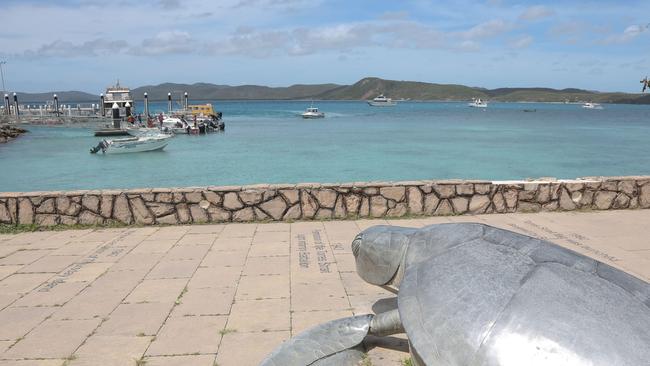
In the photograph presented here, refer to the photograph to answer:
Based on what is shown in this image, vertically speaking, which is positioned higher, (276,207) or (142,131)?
(276,207)

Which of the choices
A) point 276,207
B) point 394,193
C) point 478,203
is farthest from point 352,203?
point 478,203

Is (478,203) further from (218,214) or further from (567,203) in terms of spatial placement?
(218,214)

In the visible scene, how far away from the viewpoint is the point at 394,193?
886cm

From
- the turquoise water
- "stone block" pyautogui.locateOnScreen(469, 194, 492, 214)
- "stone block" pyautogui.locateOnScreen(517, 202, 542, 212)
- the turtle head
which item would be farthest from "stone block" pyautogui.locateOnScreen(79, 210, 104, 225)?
the turquoise water

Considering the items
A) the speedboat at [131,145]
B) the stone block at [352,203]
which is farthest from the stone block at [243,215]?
the speedboat at [131,145]

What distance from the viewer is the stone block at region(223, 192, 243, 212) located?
8.65m

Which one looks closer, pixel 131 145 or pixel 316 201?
pixel 316 201

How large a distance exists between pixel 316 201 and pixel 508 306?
247 inches

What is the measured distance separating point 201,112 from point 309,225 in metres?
57.8

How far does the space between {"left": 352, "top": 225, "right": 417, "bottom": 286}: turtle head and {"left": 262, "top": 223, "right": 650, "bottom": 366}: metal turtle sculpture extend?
67mm

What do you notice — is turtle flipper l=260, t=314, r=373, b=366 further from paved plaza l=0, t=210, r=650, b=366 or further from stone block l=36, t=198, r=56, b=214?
stone block l=36, t=198, r=56, b=214

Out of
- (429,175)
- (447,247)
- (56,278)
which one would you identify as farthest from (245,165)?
(447,247)

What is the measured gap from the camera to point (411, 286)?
3.21 m

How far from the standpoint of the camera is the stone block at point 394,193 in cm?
884
